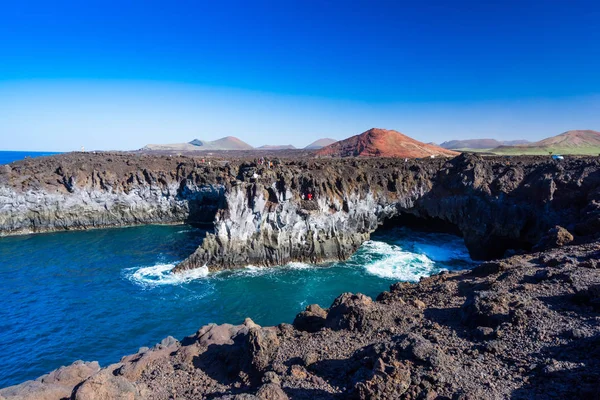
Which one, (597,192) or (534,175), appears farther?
(534,175)

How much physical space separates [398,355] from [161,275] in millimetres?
26539

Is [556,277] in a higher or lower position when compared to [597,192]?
lower

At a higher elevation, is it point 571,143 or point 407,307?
point 571,143

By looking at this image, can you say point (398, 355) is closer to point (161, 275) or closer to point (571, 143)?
point (161, 275)

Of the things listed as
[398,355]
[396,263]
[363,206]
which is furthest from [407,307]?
[363,206]

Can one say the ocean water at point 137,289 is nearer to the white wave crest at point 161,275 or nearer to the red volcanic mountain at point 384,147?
the white wave crest at point 161,275

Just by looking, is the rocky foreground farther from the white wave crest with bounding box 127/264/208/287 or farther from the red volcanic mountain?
the red volcanic mountain

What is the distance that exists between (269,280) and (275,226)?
6.29 meters

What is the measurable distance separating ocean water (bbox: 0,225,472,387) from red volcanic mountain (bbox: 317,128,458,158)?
166 ft

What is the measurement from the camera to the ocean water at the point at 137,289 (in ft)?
67.4

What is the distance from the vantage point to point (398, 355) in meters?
9.65

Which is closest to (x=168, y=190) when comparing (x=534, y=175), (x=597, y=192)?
(x=534, y=175)

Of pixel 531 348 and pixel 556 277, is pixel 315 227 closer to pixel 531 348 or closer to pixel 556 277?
pixel 556 277

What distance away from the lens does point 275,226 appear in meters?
33.7
